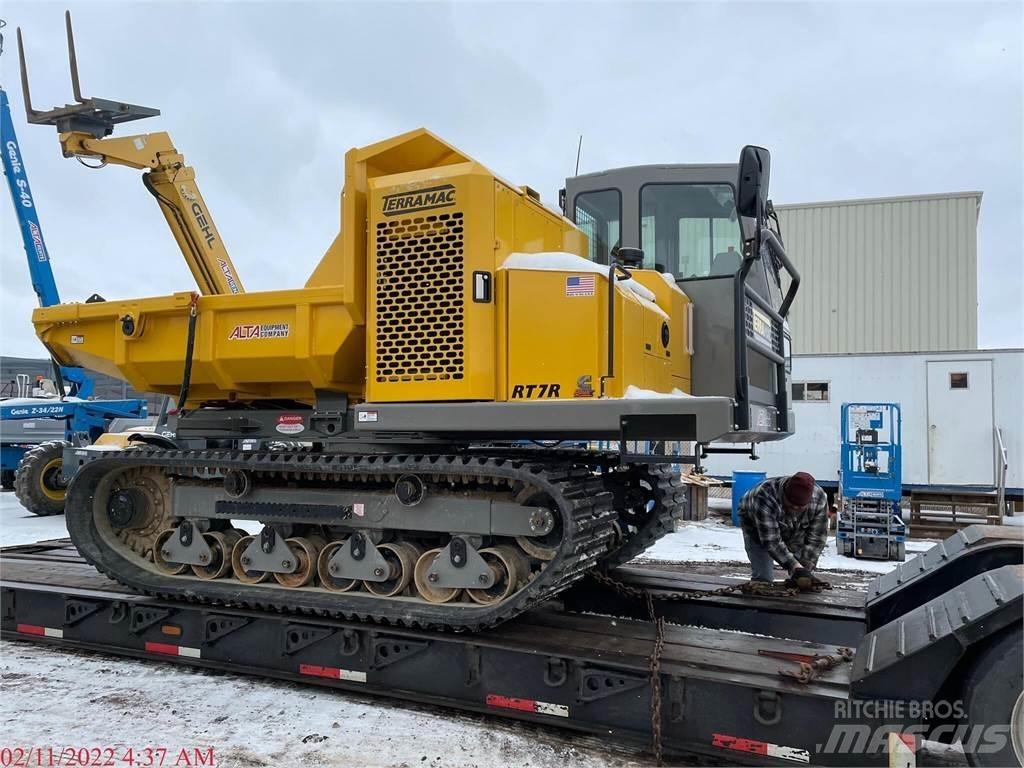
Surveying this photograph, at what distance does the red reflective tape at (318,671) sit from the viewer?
4.86 m

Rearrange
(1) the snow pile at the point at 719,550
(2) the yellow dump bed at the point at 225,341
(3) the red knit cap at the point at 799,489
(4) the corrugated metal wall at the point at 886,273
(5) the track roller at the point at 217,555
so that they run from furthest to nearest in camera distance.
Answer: (4) the corrugated metal wall at the point at 886,273, (1) the snow pile at the point at 719,550, (3) the red knit cap at the point at 799,489, (5) the track roller at the point at 217,555, (2) the yellow dump bed at the point at 225,341

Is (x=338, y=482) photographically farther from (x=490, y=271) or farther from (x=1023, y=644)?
(x=1023, y=644)

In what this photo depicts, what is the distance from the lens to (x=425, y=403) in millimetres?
4734

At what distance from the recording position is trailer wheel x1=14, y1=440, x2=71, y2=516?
44.4 feet

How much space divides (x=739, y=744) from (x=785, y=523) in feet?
9.63

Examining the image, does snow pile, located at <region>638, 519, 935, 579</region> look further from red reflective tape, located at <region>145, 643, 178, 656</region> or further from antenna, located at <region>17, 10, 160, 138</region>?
antenna, located at <region>17, 10, 160, 138</region>

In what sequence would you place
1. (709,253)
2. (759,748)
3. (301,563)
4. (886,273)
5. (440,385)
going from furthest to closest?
(886,273) < (709,253) < (301,563) < (440,385) < (759,748)

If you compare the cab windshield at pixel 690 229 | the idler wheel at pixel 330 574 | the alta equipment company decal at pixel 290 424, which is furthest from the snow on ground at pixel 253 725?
the cab windshield at pixel 690 229

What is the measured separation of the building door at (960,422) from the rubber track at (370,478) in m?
11.4

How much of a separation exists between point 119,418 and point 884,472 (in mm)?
13945

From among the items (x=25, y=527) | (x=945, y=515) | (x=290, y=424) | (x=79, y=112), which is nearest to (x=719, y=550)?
(x=945, y=515)

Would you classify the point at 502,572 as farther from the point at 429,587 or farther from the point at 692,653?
the point at 692,653

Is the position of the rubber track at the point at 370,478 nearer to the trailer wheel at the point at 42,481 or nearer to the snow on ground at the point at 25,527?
the snow on ground at the point at 25,527

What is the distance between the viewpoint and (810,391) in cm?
1487
